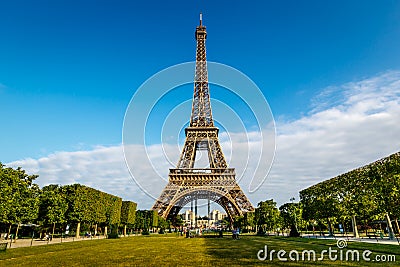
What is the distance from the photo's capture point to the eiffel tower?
52.1m

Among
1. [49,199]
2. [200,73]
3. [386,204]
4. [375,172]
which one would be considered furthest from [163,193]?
[386,204]

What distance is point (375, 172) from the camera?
3203cm

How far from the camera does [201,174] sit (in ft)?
176

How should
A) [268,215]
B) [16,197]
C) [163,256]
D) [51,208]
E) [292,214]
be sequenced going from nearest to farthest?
Answer: [163,256] < [16,197] < [51,208] < [292,214] < [268,215]

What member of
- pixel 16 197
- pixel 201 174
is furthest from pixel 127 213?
pixel 16 197

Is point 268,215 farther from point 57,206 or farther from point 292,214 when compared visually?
point 57,206

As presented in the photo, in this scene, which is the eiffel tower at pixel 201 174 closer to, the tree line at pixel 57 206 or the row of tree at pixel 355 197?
the tree line at pixel 57 206

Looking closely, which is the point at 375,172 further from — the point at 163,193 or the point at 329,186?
the point at 163,193

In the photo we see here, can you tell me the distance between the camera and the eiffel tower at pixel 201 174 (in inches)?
2050

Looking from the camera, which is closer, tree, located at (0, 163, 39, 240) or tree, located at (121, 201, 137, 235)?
tree, located at (0, 163, 39, 240)

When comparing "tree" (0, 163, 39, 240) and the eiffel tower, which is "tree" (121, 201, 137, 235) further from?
"tree" (0, 163, 39, 240)

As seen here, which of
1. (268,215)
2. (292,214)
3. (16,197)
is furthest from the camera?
(268,215)

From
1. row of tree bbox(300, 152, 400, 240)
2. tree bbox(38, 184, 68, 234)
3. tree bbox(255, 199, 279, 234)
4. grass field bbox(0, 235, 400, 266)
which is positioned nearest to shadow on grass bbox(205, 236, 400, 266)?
grass field bbox(0, 235, 400, 266)

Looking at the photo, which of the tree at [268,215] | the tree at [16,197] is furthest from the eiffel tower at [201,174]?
the tree at [16,197]
